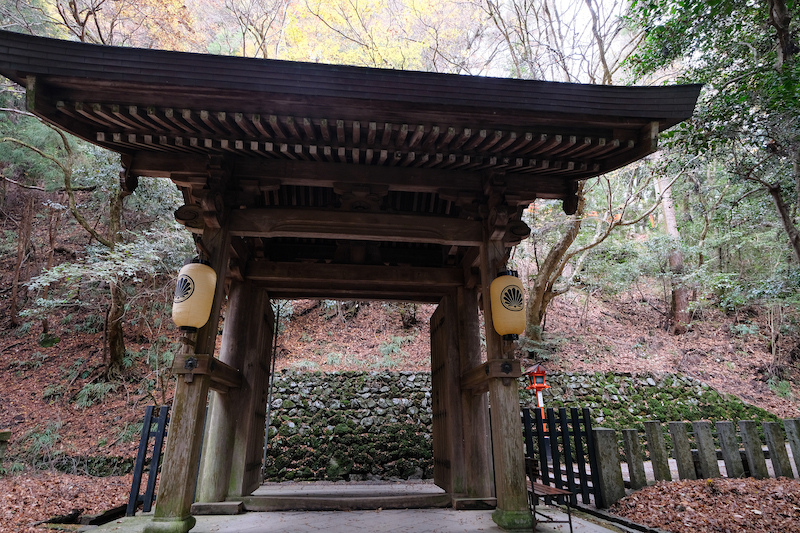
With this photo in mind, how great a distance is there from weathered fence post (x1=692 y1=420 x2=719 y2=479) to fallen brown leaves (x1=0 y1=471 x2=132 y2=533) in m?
7.91

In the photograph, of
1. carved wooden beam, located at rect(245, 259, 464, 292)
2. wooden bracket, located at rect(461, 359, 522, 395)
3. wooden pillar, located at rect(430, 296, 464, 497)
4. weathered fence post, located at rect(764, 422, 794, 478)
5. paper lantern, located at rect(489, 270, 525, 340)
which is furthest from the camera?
carved wooden beam, located at rect(245, 259, 464, 292)

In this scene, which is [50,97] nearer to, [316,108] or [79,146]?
[316,108]

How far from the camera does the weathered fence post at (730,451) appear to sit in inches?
211

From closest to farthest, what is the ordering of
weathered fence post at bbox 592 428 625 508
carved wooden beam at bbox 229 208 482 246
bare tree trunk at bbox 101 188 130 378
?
carved wooden beam at bbox 229 208 482 246
weathered fence post at bbox 592 428 625 508
bare tree trunk at bbox 101 188 130 378

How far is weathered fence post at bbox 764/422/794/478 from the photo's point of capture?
5.36 meters

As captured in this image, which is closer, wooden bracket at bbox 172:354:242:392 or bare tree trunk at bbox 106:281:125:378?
wooden bracket at bbox 172:354:242:392

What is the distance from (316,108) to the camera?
3783 millimetres

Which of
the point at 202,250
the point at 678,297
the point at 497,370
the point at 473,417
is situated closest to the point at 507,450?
the point at 497,370

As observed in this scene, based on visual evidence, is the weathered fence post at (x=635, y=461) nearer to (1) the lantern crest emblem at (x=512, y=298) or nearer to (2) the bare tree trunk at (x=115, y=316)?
(1) the lantern crest emblem at (x=512, y=298)

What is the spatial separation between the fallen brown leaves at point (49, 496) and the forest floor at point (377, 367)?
0.02 m

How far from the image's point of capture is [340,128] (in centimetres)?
385

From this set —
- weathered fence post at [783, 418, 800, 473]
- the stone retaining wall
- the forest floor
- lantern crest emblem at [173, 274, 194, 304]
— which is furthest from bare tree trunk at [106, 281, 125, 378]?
weathered fence post at [783, 418, 800, 473]

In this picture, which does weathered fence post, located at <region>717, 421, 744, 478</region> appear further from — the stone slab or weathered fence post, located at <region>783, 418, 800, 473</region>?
the stone slab

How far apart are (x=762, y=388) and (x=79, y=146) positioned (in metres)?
20.5
